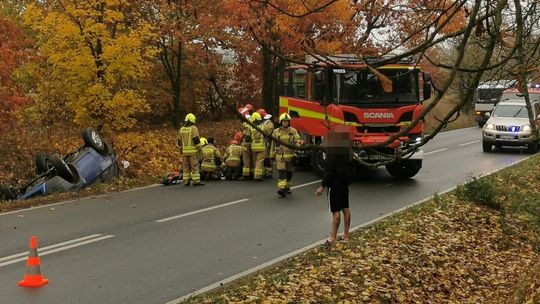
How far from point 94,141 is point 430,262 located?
910 centimetres

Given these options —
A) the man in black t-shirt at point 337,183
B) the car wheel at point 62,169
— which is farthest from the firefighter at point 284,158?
the car wheel at point 62,169

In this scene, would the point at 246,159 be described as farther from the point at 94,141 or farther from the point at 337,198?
the point at 337,198

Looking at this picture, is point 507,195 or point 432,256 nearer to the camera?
point 432,256

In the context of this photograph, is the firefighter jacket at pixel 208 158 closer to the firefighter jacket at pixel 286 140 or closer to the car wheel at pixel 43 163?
the firefighter jacket at pixel 286 140

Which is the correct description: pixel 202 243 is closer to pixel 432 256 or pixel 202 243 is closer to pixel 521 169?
pixel 432 256

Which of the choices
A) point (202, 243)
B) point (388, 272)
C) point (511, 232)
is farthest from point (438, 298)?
point (511, 232)

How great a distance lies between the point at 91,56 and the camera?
15.5 m

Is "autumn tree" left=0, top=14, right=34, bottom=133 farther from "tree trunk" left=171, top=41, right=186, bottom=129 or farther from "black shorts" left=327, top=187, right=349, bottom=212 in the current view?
"black shorts" left=327, top=187, right=349, bottom=212

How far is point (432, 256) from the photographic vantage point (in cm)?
835

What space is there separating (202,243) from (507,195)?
758 cm

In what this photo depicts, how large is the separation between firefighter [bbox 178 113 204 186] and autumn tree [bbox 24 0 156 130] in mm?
3043

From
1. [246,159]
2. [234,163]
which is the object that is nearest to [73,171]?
[234,163]

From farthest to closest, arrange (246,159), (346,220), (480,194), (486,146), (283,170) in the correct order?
(486,146)
(246,159)
(283,170)
(480,194)
(346,220)

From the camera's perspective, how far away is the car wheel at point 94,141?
14.0 meters
